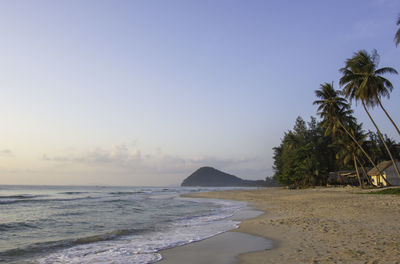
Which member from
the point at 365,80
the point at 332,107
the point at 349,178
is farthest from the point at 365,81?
the point at 349,178

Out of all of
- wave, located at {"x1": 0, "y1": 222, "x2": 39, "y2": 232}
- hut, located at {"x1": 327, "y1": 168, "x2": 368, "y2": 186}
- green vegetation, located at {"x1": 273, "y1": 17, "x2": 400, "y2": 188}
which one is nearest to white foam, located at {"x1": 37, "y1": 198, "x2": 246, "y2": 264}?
wave, located at {"x1": 0, "y1": 222, "x2": 39, "y2": 232}

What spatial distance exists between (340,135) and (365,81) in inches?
592

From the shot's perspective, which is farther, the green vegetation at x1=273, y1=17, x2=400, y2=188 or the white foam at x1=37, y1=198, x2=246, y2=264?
the green vegetation at x1=273, y1=17, x2=400, y2=188

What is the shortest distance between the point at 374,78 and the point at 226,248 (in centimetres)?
2200

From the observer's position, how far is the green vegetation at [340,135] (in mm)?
22875

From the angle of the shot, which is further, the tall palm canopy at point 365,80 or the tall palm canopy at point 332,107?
the tall palm canopy at point 332,107

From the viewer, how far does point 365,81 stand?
73.4 feet

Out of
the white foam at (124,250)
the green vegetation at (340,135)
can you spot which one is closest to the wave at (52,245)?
the white foam at (124,250)

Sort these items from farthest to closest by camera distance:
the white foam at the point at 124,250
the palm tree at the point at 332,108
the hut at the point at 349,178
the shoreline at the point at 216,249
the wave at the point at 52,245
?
the hut at the point at 349,178
the palm tree at the point at 332,108
the wave at the point at 52,245
the white foam at the point at 124,250
the shoreline at the point at 216,249

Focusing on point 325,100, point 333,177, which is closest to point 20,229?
point 325,100

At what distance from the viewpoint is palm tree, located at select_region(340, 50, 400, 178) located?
22469 millimetres

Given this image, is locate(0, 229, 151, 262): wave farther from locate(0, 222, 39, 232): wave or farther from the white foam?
locate(0, 222, 39, 232): wave

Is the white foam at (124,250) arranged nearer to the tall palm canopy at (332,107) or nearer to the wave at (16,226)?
the wave at (16,226)

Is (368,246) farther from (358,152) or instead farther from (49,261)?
(358,152)
